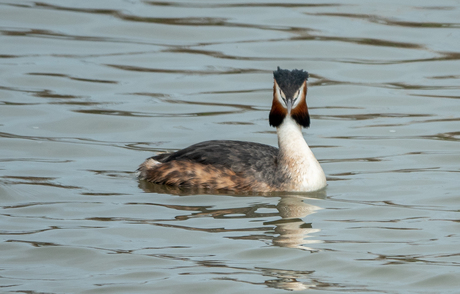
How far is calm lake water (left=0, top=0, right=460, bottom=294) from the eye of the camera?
24.0 ft

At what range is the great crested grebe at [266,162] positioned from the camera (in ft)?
32.0

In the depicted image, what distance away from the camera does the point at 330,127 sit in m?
12.8

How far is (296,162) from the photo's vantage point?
388 inches

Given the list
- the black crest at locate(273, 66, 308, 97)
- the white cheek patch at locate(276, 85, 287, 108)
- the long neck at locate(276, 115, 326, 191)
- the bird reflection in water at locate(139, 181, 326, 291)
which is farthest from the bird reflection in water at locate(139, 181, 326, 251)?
the black crest at locate(273, 66, 308, 97)

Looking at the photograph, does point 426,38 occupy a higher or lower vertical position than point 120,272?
higher

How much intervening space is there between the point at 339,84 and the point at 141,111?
3484mm

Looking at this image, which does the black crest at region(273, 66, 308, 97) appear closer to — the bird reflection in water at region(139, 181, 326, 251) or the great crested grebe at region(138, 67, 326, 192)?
the great crested grebe at region(138, 67, 326, 192)

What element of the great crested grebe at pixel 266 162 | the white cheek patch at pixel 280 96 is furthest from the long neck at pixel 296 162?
the white cheek patch at pixel 280 96

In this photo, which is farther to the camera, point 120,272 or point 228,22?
point 228,22

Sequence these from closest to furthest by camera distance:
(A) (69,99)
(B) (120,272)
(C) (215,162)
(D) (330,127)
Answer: (B) (120,272)
(C) (215,162)
(D) (330,127)
(A) (69,99)

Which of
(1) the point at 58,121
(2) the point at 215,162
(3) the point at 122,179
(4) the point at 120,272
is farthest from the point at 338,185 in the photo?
(1) the point at 58,121

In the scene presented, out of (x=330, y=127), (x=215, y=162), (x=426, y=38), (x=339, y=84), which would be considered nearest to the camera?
(x=215, y=162)

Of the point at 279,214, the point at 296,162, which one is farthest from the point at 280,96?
the point at 279,214

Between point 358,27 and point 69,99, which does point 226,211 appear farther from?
point 358,27
